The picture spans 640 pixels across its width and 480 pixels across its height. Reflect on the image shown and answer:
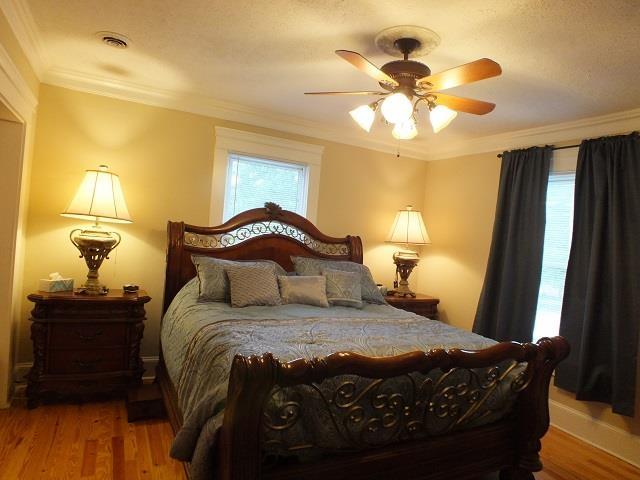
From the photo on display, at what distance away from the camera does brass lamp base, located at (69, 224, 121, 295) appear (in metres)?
2.93

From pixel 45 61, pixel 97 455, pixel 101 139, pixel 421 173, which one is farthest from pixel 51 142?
pixel 421 173

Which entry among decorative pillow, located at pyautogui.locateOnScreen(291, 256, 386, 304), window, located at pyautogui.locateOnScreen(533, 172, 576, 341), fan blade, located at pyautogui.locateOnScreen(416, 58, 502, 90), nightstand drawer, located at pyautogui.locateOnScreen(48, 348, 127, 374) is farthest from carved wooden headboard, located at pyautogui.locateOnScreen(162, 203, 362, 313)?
fan blade, located at pyautogui.locateOnScreen(416, 58, 502, 90)

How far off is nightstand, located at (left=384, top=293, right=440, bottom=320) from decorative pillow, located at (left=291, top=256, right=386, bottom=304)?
1.46ft

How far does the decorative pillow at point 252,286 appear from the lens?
2.93 metres

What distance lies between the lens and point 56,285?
2.92m

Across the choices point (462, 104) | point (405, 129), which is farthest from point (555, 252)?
point (405, 129)

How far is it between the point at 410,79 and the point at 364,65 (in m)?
Answer: 0.32

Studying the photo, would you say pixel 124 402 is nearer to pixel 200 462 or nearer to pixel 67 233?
pixel 67 233

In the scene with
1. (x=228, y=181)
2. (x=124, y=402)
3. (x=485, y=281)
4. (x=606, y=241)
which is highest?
(x=228, y=181)

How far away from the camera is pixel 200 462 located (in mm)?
1534

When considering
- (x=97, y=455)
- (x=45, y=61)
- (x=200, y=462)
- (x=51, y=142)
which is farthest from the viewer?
(x=51, y=142)

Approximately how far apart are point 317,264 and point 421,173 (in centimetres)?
196

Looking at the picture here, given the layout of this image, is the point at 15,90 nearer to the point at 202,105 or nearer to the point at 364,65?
the point at 202,105

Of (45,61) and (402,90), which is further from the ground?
(45,61)
